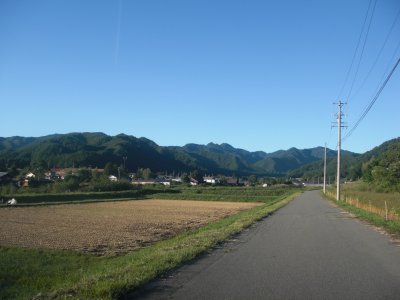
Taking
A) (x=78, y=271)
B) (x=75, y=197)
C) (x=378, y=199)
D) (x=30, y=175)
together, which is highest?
(x=30, y=175)

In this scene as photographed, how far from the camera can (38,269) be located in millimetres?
12359

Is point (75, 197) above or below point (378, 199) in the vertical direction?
below

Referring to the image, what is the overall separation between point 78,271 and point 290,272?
539 centimetres

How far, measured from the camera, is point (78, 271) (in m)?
11.7

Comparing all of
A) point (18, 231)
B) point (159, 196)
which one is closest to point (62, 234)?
point (18, 231)

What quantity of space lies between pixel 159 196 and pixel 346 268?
7975 centimetres

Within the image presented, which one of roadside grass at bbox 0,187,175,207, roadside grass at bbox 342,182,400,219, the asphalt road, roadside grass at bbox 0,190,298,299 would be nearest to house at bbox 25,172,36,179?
roadside grass at bbox 0,187,175,207

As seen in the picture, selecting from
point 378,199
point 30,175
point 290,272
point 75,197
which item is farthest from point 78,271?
point 30,175

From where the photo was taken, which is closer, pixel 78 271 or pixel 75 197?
pixel 78 271

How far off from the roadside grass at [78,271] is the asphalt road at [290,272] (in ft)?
1.35

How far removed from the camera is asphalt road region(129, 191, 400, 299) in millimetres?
7742

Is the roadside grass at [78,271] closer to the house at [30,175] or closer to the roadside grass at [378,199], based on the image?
the roadside grass at [378,199]

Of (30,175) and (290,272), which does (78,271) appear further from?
(30,175)

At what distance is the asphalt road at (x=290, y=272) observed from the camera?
774 cm
